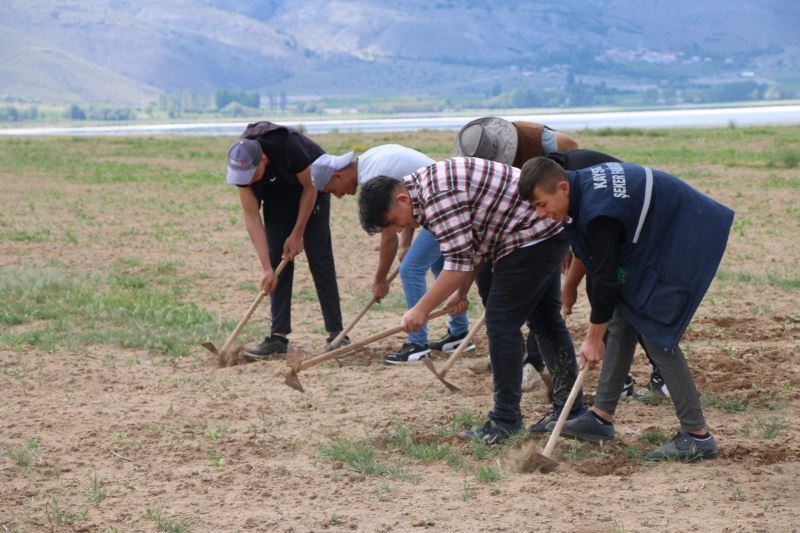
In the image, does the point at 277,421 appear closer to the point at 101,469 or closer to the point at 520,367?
the point at 101,469

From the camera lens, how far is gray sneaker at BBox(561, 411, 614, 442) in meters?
5.42

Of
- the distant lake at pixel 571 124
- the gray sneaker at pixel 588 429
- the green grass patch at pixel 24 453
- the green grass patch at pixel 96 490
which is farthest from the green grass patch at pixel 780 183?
the distant lake at pixel 571 124

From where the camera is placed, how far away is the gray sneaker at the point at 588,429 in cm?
542

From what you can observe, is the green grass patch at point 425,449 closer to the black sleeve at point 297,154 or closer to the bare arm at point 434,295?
the bare arm at point 434,295

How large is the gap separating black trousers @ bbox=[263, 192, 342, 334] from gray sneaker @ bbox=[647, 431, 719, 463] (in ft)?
9.99

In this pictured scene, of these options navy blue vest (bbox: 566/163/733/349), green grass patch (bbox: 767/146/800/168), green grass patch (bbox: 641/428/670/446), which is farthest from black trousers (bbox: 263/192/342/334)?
green grass patch (bbox: 767/146/800/168)

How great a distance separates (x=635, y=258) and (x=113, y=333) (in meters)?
4.58

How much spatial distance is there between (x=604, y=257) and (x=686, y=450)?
107cm

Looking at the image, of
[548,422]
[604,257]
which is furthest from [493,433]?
[604,257]

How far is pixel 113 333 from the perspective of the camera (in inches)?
322

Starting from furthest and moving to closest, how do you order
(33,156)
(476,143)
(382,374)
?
(33,156) → (382,374) → (476,143)

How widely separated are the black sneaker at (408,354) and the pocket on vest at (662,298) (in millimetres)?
2720

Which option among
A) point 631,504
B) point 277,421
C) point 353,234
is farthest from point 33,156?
point 631,504

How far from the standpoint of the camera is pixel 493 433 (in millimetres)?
5477
